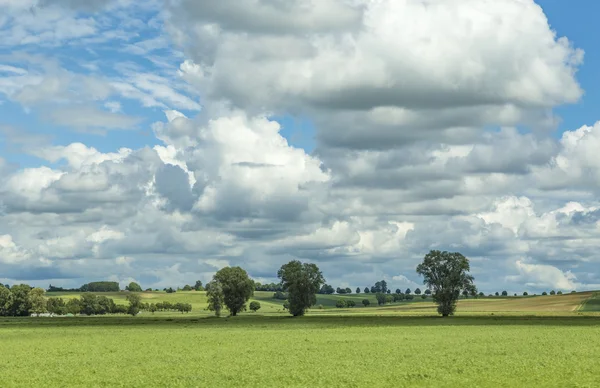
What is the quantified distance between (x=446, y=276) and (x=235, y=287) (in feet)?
173

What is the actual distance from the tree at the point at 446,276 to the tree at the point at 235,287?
44.2 metres

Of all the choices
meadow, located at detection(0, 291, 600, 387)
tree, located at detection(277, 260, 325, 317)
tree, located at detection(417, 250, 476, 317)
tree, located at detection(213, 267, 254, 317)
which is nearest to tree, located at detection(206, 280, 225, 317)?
tree, located at detection(213, 267, 254, 317)

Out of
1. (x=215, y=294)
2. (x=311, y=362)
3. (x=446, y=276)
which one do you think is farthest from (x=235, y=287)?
(x=311, y=362)

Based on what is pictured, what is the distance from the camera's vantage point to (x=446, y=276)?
15612 centimetres

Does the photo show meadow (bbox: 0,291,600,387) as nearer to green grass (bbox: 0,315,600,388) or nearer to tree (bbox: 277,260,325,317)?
green grass (bbox: 0,315,600,388)

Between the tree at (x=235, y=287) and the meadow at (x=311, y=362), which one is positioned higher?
the tree at (x=235, y=287)

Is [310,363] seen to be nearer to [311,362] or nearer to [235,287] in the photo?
[311,362]

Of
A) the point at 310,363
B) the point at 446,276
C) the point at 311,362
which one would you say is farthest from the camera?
the point at 446,276

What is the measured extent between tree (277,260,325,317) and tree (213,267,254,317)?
10.0m

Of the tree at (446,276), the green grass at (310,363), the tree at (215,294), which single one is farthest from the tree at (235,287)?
the green grass at (310,363)

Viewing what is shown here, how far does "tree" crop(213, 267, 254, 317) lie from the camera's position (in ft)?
571

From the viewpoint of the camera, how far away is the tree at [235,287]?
17412 centimetres

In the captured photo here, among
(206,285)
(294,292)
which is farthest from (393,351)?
(206,285)

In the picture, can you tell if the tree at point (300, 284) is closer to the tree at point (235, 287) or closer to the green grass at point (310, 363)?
the tree at point (235, 287)
